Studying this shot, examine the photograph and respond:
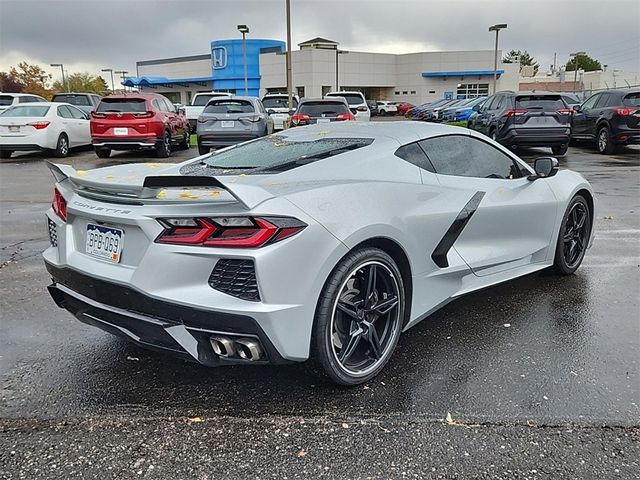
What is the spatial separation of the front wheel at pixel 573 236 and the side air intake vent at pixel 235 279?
3186mm

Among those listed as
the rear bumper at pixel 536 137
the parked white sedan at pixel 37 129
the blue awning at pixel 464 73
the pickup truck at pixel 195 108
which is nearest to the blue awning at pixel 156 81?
the blue awning at pixel 464 73

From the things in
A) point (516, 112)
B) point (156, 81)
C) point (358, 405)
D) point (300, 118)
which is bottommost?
point (358, 405)

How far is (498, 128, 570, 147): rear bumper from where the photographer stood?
14398 millimetres

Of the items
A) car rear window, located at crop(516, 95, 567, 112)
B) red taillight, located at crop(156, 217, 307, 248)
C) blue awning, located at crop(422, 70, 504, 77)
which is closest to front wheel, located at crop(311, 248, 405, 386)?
red taillight, located at crop(156, 217, 307, 248)

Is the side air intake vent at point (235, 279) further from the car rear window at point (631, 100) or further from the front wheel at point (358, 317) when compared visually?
the car rear window at point (631, 100)

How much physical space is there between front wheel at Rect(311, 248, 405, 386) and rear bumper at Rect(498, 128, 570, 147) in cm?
1224

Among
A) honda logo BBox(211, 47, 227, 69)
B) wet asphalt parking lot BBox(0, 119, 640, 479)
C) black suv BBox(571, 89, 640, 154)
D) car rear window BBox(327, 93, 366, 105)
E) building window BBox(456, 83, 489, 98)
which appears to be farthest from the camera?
building window BBox(456, 83, 489, 98)

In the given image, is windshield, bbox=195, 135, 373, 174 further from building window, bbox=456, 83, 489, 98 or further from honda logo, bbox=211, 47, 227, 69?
building window, bbox=456, 83, 489, 98

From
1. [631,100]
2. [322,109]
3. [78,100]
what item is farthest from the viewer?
[78,100]

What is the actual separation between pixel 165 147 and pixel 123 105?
1476 millimetres

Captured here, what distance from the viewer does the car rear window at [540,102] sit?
1450 centimetres

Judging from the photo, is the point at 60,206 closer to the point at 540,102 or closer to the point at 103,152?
the point at 103,152

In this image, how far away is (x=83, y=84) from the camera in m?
99.1

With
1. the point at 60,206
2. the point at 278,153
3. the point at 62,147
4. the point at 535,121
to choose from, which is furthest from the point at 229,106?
the point at 60,206
